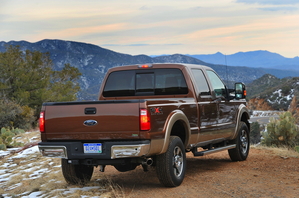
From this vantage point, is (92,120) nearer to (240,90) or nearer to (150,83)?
(150,83)

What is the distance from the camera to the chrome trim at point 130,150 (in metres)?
5.93

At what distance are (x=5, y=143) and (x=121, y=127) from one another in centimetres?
891

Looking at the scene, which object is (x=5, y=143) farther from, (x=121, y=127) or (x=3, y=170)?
(x=121, y=127)

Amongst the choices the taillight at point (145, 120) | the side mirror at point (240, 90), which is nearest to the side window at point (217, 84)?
the side mirror at point (240, 90)

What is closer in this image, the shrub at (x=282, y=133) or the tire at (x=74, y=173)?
the tire at (x=74, y=173)

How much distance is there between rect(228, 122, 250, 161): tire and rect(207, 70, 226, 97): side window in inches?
46.5

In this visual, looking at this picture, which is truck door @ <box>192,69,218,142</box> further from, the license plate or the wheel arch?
the license plate

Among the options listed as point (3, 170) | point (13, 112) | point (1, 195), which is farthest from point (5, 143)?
point (13, 112)

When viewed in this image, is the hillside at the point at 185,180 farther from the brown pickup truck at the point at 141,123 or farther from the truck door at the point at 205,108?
the truck door at the point at 205,108

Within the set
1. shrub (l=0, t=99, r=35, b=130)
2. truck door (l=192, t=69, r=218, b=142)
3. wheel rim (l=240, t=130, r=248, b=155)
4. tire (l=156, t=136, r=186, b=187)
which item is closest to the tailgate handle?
tire (l=156, t=136, r=186, b=187)

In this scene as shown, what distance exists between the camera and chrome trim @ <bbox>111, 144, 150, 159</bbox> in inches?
234

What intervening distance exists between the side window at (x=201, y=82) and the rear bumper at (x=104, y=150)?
223 centimetres

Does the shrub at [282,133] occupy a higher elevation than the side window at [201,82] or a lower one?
lower

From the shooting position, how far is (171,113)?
6.55 meters
